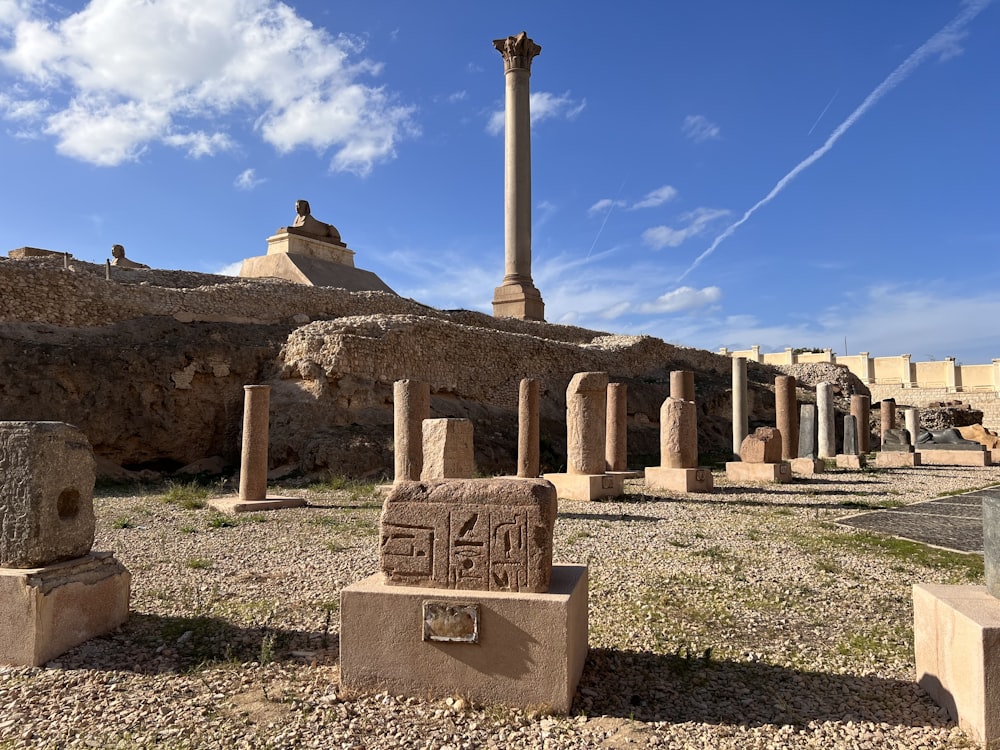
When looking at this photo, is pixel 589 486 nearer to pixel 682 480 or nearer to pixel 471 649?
pixel 682 480

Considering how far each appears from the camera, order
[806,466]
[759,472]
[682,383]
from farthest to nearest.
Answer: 1. [806,466]
2. [682,383]
3. [759,472]

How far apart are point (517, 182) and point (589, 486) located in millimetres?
16645

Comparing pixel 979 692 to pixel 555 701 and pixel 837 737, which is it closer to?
pixel 837 737

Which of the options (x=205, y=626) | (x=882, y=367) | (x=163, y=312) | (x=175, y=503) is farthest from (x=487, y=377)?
(x=882, y=367)

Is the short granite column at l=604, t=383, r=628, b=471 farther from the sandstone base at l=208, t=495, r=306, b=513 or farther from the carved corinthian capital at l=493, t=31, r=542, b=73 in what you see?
the carved corinthian capital at l=493, t=31, r=542, b=73

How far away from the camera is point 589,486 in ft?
37.4

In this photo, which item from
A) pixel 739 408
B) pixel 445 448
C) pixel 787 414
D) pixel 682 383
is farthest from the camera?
pixel 739 408

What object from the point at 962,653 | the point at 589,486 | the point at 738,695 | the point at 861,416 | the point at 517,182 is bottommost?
the point at 738,695

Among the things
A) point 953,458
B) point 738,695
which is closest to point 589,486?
point 738,695

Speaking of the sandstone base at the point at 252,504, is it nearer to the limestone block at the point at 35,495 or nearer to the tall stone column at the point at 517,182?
the limestone block at the point at 35,495

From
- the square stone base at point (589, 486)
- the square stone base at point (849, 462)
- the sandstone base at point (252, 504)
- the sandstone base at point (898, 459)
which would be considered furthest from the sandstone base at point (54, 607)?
the sandstone base at point (898, 459)

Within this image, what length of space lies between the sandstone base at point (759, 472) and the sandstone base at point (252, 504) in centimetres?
906

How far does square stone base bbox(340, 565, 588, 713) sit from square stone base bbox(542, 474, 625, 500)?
7.69m

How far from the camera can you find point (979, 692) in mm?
3080
